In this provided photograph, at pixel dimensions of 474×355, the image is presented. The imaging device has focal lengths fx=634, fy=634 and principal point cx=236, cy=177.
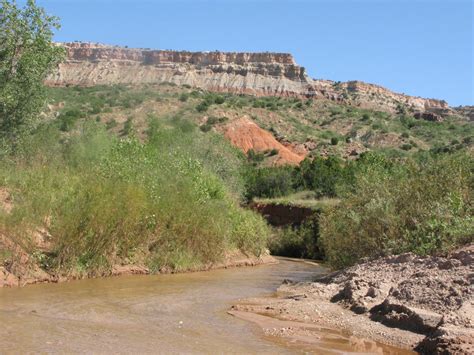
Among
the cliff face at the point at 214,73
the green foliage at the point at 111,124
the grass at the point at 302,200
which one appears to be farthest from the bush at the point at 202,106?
the cliff face at the point at 214,73

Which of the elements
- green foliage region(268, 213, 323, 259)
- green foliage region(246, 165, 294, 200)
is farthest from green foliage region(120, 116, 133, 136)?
green foliage region(268, 213, 323, 259)

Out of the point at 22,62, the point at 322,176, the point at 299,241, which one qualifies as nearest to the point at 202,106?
the point at 322,176

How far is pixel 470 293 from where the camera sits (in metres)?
13.4

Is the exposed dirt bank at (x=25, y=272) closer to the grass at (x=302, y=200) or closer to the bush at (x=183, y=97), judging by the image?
the grass at (x=302, y=200)

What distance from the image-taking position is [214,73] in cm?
13662

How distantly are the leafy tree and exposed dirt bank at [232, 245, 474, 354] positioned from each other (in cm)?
1278

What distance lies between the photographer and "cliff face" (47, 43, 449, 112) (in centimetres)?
12712

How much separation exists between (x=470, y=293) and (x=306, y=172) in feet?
161

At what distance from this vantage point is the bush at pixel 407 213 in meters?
18.1

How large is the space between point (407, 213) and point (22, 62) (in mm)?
15495

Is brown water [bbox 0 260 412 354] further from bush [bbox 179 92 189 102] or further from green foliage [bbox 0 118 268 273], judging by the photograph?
bush [bbox 179 92 189 102]

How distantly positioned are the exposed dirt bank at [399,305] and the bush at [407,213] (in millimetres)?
1139

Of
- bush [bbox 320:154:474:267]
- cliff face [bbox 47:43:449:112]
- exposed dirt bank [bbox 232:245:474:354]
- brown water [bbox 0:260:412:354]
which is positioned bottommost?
A: brown water [bbox 0:260:412:354]

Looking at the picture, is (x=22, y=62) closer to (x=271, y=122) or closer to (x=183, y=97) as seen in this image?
(x=183, y=97)
